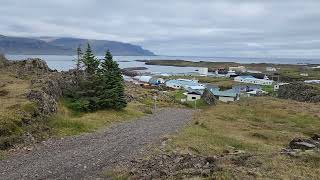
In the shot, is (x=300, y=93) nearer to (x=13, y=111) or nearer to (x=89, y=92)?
(x=89, y=92)

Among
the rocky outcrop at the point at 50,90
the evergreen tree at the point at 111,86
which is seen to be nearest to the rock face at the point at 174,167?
the rocky outcrop at the point at 50,90

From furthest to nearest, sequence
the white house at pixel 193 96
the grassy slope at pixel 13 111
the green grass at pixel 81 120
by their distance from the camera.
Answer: the white house at pixel 193 96 < the green grass at pixel 81 120 < the grassy slope at pixel 13 111

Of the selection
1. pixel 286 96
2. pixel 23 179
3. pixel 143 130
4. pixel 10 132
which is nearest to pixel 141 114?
pixel 143 130

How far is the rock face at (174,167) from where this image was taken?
2077 cm

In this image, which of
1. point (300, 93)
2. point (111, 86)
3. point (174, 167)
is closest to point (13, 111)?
point (174, 167)

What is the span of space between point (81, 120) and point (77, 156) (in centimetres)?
1621

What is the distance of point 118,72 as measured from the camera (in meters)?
63.2

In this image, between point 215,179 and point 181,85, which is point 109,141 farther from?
point 181,85

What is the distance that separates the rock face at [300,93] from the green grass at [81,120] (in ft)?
265

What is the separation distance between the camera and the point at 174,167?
22.9 m

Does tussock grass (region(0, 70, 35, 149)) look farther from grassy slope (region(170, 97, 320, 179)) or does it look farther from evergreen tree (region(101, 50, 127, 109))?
grassy slope (region(170, 97, 320, 179))

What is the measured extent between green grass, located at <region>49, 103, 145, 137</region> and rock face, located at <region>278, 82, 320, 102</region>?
265ft

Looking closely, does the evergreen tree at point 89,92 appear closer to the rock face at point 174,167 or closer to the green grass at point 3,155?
the green grass at point 3,155

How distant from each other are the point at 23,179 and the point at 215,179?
10772mm
